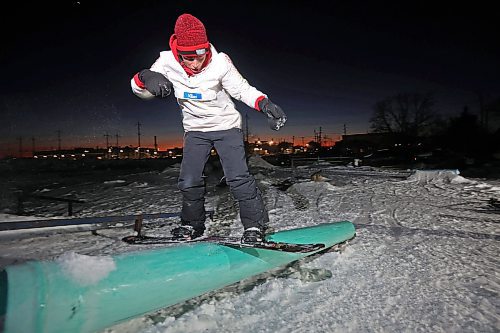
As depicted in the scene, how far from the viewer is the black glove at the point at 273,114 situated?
254 cm

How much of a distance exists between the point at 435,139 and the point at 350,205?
55449 mm

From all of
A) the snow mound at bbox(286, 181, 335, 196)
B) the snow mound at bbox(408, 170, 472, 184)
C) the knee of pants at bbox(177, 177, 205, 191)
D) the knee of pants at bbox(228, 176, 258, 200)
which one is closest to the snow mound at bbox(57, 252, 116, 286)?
the knee of pants at bbox(177, 177, 205, 191)

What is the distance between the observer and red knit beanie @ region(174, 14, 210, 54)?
230 cm

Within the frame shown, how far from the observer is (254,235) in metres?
2.51

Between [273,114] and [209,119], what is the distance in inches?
23.4

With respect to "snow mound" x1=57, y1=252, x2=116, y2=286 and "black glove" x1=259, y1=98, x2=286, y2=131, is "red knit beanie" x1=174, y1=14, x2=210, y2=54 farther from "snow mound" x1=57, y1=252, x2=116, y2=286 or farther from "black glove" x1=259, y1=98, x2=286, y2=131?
"snow mound" x1=57, y1=252, x2=116, y2=286

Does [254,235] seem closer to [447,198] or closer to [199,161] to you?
[199,161]

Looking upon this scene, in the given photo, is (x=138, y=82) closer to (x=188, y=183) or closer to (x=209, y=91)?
(x=209, y=91)

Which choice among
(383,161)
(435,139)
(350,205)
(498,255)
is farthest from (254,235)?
(435,139)

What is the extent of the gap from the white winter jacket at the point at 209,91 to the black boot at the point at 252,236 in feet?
3.10

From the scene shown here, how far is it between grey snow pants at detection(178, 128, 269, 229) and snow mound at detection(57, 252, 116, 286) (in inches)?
47.8

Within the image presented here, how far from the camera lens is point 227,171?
9.10 feet

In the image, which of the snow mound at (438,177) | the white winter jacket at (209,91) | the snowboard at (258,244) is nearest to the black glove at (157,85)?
the white winter jacket at (209,91)

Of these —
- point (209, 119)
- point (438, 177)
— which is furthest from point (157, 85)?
point (438, 177)
